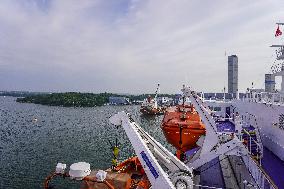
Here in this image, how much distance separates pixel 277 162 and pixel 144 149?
7.42 metres

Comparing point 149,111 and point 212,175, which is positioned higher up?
point 212,175

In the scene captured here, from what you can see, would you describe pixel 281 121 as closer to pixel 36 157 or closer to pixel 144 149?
pixel 144 149

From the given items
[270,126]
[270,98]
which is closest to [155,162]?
[270,126]

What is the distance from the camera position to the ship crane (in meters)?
10.6

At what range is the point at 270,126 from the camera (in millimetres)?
16766

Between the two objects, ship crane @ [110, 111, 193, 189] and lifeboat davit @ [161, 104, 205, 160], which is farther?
lifeboat davit @ [161, 104, 205, 160]

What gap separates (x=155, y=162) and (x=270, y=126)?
9006mm

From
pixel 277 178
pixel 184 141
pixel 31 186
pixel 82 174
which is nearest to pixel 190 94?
pixel 184 141

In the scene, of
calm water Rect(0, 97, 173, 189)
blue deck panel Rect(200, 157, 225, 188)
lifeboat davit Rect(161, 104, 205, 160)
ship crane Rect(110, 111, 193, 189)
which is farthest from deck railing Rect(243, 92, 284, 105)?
calm water Rect(0, 97, 173, 189)

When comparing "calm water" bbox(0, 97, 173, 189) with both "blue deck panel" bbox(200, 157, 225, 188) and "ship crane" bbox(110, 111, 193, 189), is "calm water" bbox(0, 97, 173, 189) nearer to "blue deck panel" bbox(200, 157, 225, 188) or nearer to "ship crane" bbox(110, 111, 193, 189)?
"blue deck panel" bbox(200, 157, 225, 188)

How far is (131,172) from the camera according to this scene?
564 inches

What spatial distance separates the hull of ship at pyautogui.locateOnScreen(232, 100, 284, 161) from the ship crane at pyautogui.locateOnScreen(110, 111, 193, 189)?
233 inches

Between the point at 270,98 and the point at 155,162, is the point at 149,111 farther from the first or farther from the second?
the point at 155,162

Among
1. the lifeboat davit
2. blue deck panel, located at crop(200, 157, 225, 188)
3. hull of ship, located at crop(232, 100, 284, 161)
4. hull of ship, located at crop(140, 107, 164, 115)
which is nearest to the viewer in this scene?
blue deck panel, located at crop(200, 157, 225, 188)
